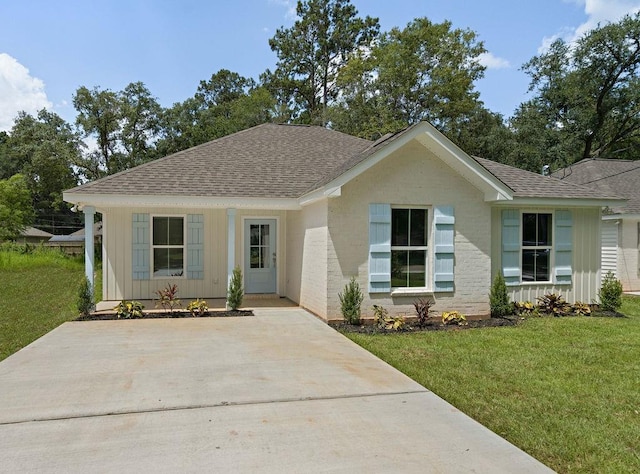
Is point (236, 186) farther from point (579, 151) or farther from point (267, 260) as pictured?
point (579, 151)

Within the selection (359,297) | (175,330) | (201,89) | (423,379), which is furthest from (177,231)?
(201,89)

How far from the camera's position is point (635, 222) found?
47.3ft

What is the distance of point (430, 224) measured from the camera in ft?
30.5

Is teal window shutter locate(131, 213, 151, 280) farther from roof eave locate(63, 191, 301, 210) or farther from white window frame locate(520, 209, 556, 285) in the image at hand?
white window frame locate(520, 209, 556, 285)

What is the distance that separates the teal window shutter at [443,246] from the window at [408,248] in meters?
0.24

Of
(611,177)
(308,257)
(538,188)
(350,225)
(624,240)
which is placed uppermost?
(611,177)

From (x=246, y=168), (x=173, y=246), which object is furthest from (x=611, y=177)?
(x=173, y=246)

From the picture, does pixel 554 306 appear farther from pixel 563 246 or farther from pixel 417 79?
pixel 417 79

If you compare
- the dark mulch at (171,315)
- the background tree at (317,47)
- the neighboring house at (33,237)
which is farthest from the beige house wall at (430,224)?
the neighboring house at (33,237)

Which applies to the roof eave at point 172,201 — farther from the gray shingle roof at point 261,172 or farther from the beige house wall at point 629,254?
the beige house wall at point 629,254

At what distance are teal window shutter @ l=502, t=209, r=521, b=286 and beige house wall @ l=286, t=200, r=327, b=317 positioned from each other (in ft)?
14.3

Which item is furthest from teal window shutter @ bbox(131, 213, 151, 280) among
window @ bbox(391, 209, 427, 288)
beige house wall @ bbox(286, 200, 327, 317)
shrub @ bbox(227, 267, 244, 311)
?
window @ bbox(391, 209, 427, 288)

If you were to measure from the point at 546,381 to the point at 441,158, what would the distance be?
5112 millimetres

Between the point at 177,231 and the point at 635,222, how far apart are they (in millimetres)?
14267
